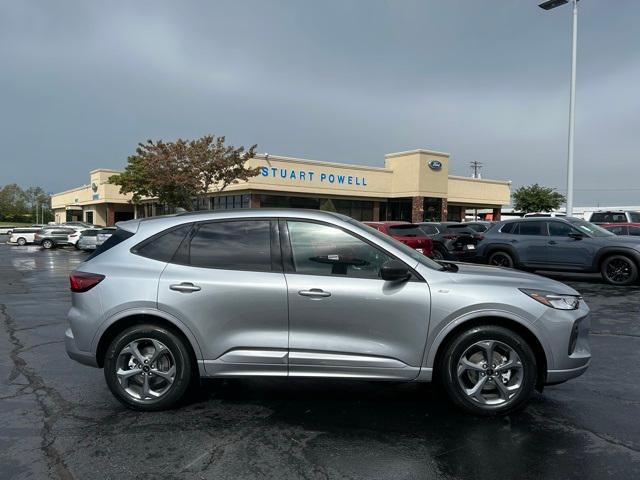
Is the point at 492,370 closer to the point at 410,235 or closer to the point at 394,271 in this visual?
the point at 394,271

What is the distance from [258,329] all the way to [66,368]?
291 cm

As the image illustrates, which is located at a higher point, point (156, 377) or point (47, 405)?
point (156, 377)

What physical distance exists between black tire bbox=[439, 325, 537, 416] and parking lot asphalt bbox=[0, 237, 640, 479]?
0.14m

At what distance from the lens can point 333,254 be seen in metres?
4.52

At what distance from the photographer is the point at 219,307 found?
4410mm

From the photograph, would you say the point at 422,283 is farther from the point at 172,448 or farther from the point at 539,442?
the point at 172,448

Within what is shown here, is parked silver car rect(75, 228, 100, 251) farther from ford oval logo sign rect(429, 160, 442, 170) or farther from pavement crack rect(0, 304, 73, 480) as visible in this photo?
ford oval logo sign rect(429, 160, 442, 170)

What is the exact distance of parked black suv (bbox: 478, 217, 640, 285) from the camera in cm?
1245

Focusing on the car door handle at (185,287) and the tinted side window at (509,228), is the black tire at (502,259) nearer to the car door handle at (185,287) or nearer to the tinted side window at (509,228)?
the tinted side window at (509,228)

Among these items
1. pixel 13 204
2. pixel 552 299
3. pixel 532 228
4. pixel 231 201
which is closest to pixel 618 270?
pixel 532 228

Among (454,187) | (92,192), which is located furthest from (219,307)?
(92,192)

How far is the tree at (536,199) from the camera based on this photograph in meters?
56.7

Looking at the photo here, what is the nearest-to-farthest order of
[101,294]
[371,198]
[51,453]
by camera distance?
1. [51,453]
2. [101,294]
3. [371,198]

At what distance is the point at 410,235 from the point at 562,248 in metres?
4.07
